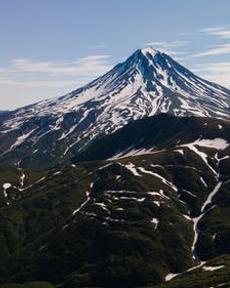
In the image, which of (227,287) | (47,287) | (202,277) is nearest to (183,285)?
(202,277)

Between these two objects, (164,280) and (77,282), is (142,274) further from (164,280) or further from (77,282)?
(77,282)

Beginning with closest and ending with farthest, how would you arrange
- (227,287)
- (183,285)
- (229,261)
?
(227,287) → (183,285) → (229,261)

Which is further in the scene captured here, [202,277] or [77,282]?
[77,282]

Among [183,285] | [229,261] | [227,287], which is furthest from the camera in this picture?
[229,261]

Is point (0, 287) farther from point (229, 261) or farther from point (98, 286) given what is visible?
point (229, 261)

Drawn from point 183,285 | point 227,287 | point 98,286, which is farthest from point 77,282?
point 227,287

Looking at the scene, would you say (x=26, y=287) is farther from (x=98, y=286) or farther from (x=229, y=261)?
(x=229, y=261)

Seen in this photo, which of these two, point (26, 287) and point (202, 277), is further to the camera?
point (26, 287)
